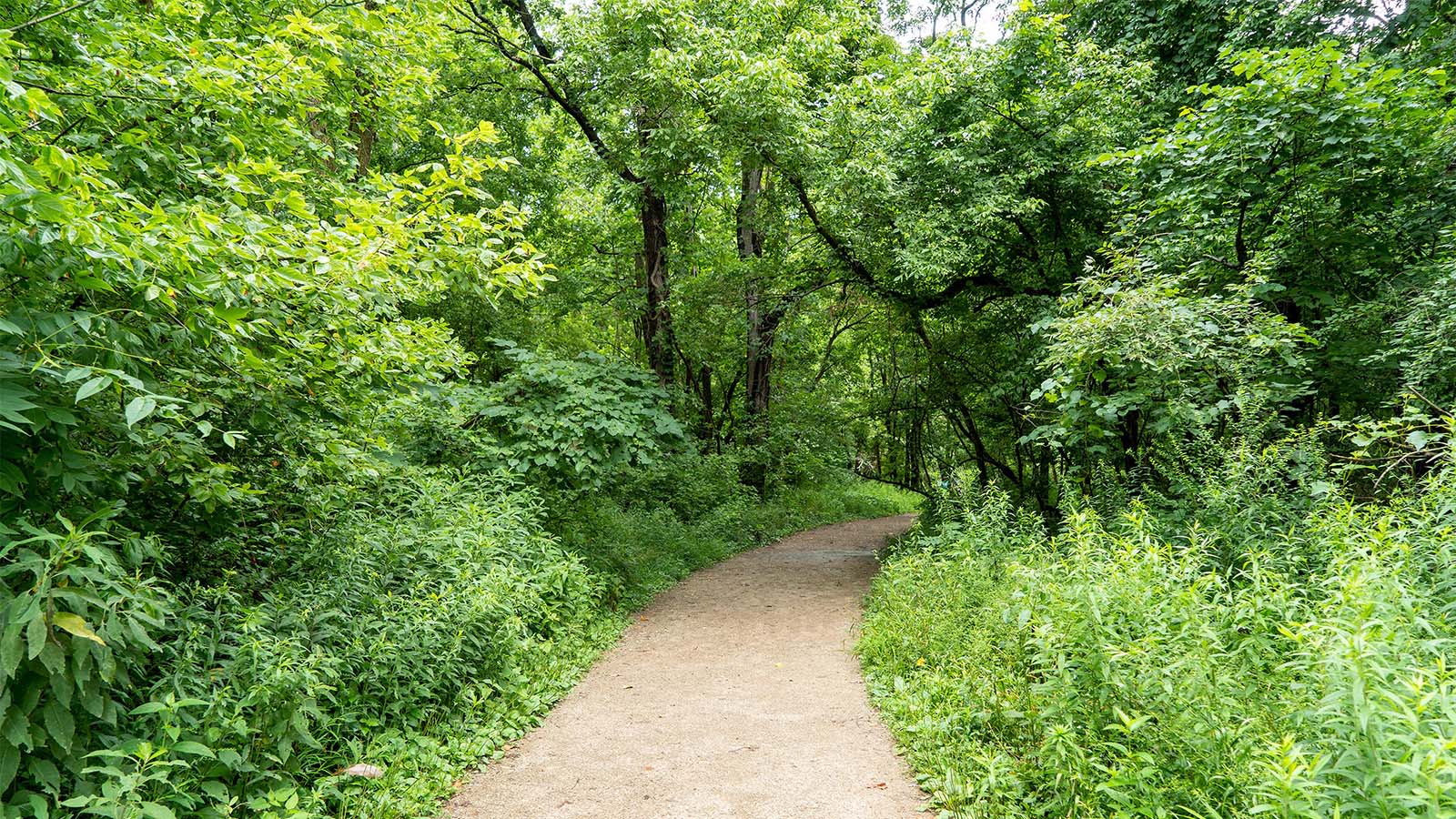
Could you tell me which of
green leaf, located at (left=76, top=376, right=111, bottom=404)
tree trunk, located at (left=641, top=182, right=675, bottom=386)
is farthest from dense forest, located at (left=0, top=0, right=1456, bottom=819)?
tree trunk, located at (left=641, top=182, right=675, bottom=386)

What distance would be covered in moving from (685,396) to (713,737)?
26.1ft

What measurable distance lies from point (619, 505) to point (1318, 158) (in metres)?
10.1

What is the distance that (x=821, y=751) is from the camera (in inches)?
178

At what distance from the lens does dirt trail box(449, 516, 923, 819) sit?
3.90 meters

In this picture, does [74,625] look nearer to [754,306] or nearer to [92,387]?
[92,387]

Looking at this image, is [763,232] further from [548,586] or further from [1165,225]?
[548,586]

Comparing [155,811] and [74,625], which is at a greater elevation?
[74,625]

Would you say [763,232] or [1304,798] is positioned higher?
[763,232]

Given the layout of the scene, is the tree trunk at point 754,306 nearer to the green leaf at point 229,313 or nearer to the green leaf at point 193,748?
the green leaf at point 229,313

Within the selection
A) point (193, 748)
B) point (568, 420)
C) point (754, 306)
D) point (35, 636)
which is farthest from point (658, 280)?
point (35, 636)

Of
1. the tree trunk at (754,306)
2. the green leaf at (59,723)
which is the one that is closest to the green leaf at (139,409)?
the green leaf at (59,723)

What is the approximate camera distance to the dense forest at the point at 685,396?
2756 mm

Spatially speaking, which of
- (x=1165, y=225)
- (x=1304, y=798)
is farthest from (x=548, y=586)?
(x=1165, y=225)

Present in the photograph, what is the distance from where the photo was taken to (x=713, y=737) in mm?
4797
